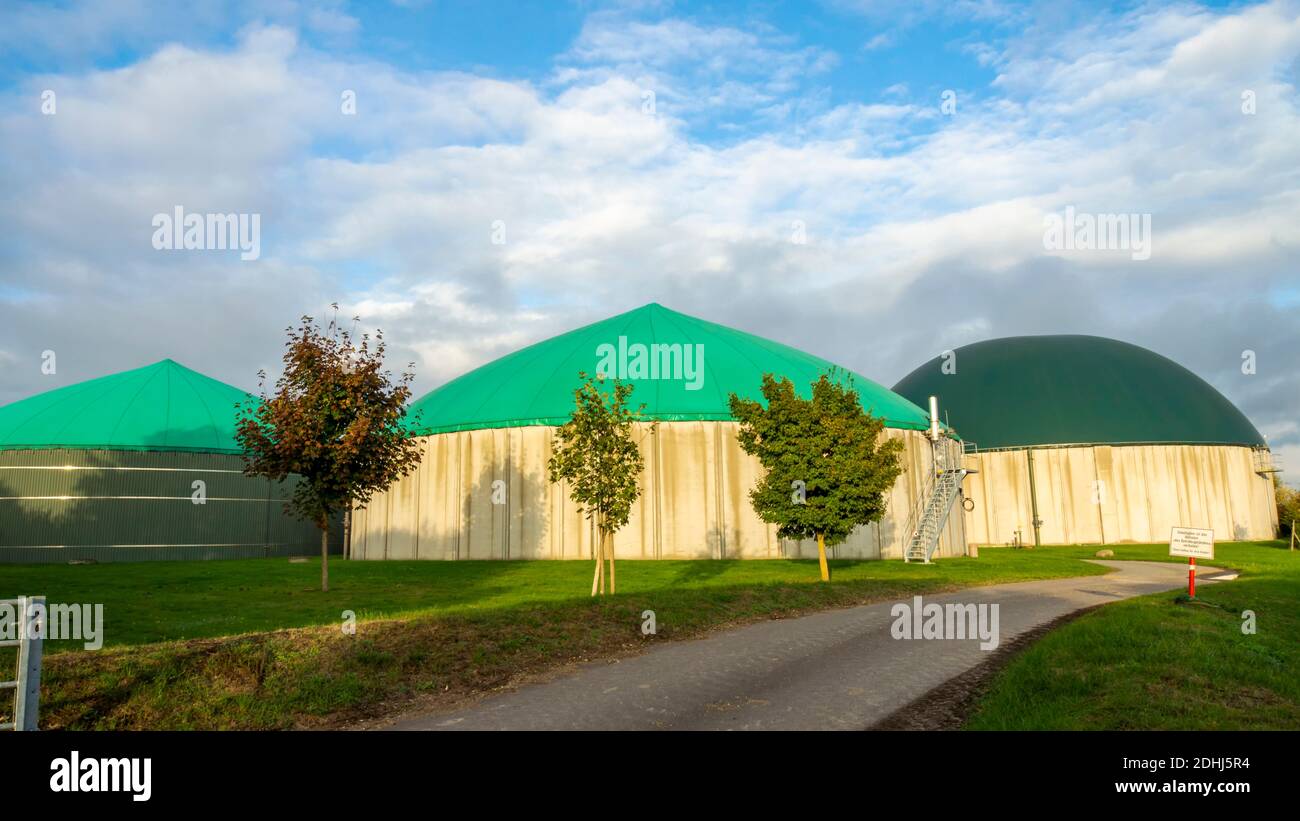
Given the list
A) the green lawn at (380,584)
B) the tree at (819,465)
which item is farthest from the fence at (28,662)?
the tree at (819,465)

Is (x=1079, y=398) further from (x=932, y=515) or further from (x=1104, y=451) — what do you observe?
(x=932, y=515)

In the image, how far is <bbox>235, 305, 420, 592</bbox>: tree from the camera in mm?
24016

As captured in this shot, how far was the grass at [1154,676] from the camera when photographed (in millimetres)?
8711

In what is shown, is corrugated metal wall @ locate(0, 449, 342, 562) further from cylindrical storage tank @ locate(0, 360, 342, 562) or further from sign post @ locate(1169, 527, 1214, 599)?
sign post @ locate(1169, 527, 1214, 599)

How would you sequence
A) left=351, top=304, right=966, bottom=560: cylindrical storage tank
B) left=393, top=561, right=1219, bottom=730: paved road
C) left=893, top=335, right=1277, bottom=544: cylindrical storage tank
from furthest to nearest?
left=893, top=335, right=1277, bottom=544: cylindrical storage tank, left=351, top=304, right=966, bottom=560: cylindrical storage tank, left=393, top=561, right=1219, bottom=730: paved road

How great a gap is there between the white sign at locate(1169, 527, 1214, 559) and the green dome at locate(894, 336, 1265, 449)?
49236 millimetres

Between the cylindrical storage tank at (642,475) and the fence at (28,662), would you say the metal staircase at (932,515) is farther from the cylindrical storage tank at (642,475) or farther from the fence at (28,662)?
the fence at (28,662)

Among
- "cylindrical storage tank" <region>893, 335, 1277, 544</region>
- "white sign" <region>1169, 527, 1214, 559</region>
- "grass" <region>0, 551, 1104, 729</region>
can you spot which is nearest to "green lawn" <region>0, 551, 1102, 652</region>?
"grass" <region>0, 551, 1104, 729</region>

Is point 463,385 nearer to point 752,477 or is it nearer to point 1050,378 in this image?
point 752,477

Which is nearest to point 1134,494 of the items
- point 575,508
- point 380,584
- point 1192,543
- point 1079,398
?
point 1079,398

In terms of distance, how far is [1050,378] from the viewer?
71.4 metres

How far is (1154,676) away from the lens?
1060 centimetres
